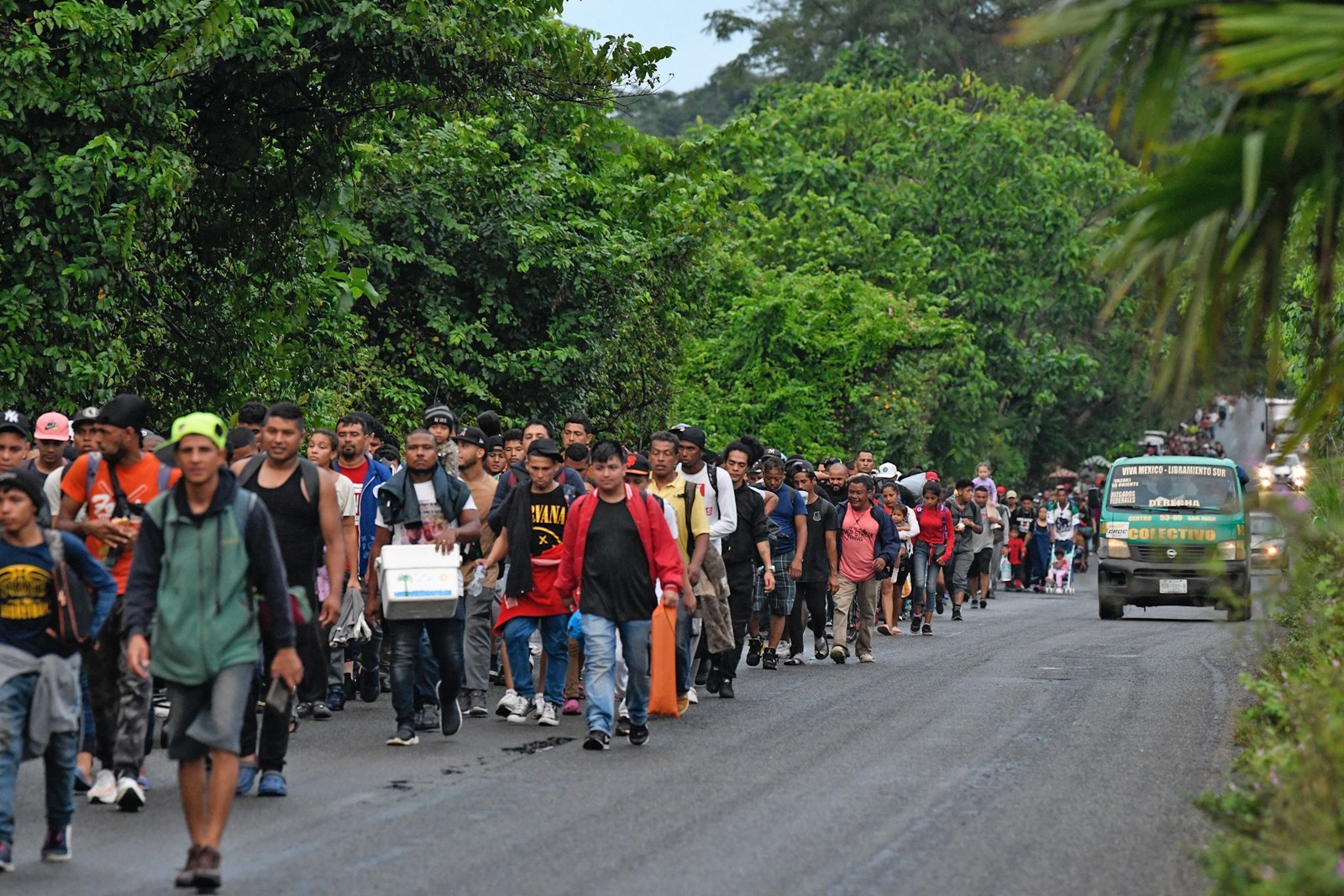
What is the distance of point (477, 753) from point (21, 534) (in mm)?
3782

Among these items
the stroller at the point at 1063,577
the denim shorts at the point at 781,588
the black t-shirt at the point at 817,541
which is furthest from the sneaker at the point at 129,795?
the stroller at the point at 1063,577

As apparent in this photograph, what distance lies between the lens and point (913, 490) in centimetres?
2558

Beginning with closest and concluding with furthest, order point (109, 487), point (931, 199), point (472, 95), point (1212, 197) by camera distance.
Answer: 1. point (1212, 197)
2. point (109, 487)
3. point (472, 95)
4. point (931, 199)

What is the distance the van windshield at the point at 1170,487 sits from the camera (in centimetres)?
2656

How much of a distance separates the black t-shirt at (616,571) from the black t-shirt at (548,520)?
79 cm

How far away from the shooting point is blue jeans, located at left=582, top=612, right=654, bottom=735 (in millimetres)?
11641

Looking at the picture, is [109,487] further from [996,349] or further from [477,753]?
[996,349]

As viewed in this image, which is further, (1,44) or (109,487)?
(1,44)

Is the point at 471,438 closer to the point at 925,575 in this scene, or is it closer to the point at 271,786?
the point at 271,786

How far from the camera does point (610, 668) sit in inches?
460

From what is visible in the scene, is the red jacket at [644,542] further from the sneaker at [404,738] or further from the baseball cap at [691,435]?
the baseball cap at [691,435]

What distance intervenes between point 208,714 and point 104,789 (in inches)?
93.3

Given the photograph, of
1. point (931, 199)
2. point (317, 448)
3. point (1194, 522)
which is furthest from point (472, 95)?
point (931, 199)

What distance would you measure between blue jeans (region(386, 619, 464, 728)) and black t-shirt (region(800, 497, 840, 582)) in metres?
6.49
